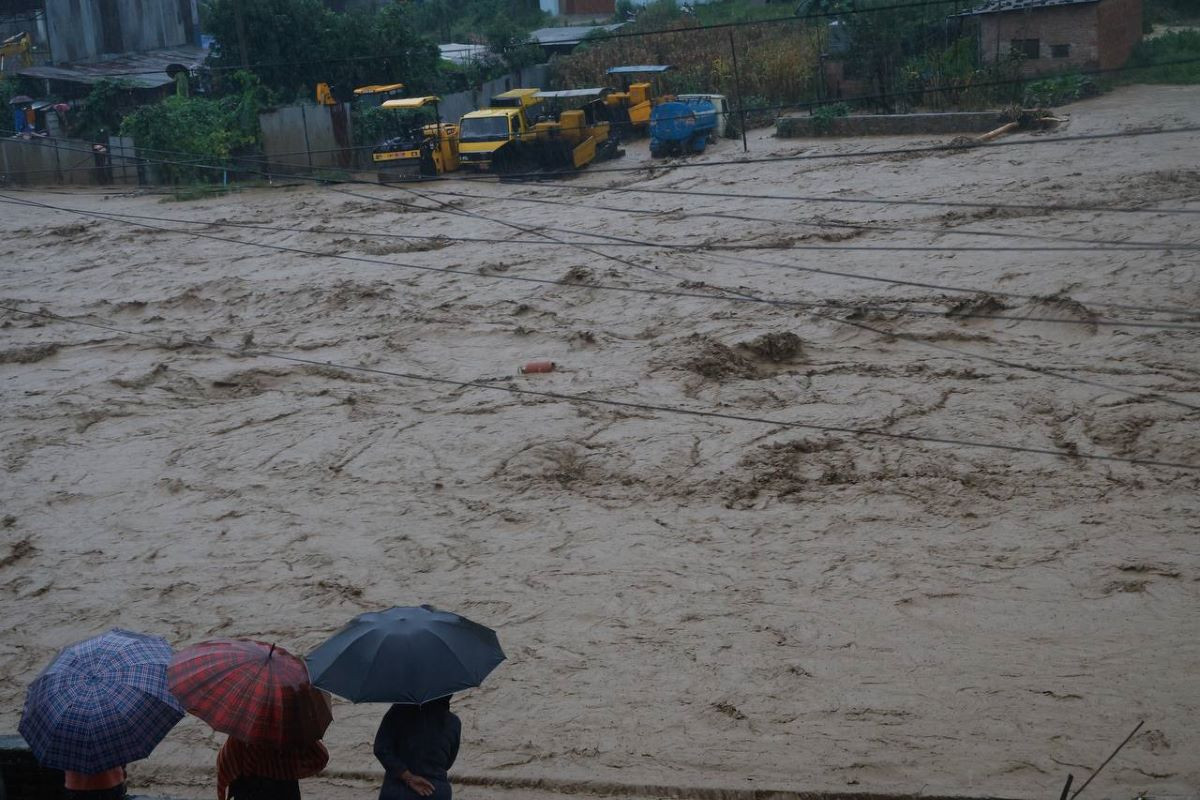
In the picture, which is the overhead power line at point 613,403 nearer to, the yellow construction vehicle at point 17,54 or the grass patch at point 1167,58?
the grass patch at point 1167,58

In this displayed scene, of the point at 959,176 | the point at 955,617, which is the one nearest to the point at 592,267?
the point at 959,176

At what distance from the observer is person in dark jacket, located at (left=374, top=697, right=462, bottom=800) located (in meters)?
5.01

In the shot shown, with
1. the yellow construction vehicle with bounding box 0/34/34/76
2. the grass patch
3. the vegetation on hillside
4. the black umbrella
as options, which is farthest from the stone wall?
the yellow construction vehicle with bounding box 0/34/34/76

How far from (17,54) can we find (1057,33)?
115 feet

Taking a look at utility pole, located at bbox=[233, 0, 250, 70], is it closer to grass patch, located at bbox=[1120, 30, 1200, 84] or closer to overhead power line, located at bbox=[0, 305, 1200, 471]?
overhead power line, located at bbox=[0, 305, 1200, 471]

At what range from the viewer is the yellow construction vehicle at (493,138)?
1121 inches

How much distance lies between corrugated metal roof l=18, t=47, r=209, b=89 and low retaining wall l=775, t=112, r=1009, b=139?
20021mm

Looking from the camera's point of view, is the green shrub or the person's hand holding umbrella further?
the green shrub

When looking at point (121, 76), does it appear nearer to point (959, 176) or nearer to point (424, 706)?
point (959, 176)

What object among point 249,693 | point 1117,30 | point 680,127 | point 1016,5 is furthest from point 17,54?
point 249,693

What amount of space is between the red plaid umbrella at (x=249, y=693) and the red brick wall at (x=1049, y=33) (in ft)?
94.1

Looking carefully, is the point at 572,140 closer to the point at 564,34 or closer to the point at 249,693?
the point at 564,34

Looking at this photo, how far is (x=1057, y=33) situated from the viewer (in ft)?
97.9

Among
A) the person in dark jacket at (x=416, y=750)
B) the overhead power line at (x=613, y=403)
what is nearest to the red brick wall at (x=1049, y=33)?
the overhead power line at (x=613, y=403)
